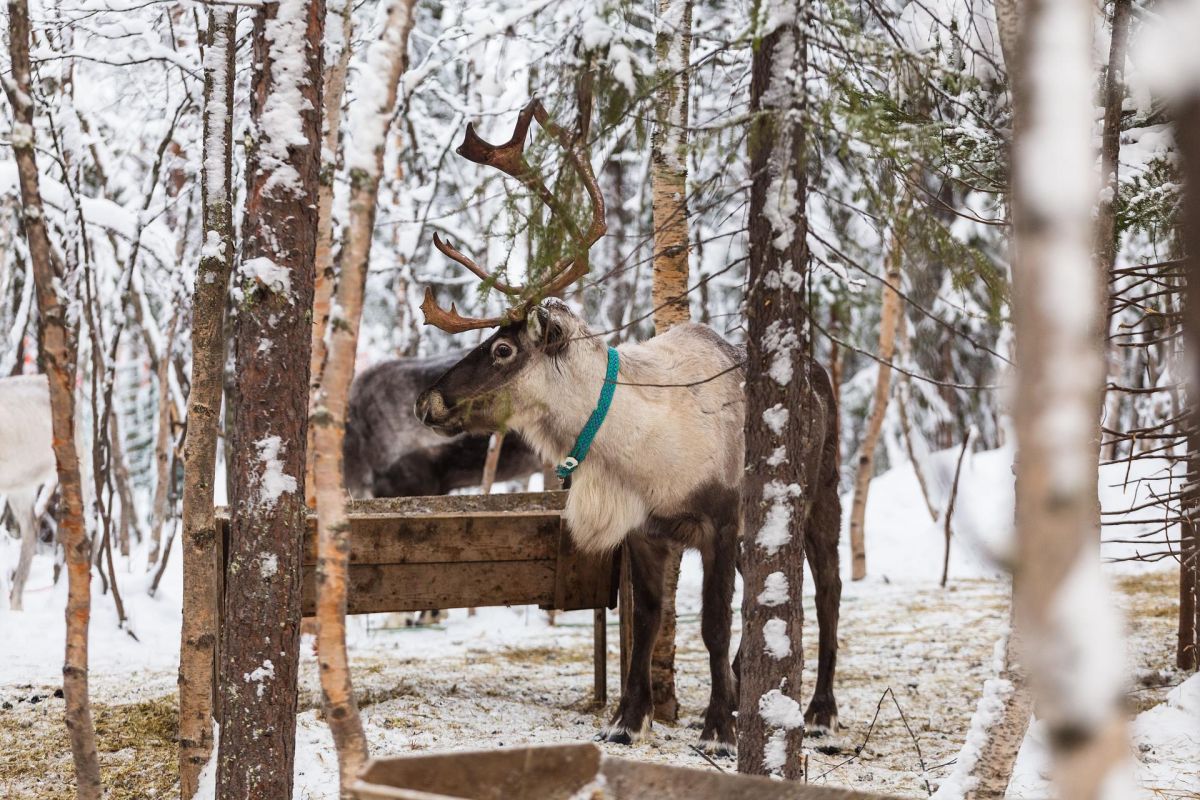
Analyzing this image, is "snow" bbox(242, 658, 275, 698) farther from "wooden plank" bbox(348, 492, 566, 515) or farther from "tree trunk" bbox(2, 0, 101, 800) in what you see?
"wooden plank" bbox(348, 492, 566, 515)

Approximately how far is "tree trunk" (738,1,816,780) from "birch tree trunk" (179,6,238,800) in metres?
1.55

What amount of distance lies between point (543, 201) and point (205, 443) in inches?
48.9

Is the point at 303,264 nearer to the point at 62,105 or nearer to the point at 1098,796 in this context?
the point at 1098,796

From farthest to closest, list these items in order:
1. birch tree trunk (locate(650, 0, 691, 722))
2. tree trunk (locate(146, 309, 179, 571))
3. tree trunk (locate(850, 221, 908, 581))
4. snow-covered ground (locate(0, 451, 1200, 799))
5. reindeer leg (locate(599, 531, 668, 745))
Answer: tree trunk (locate(850, 221, 908, 581))
tree trunk (locate(146, 309, 179, 571))
birch tree trunk (locate(650, 0, 691, 722))
reindeer leg (locate(599, 531, 668, 745))
snow-covered ground (locate(0, 451, 1200, 799))

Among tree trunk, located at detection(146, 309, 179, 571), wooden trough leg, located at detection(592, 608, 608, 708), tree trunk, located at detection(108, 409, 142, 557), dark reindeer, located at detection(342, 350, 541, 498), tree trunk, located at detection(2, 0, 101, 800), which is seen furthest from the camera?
tree trunk, located at detection(108, 409, 142, 557)

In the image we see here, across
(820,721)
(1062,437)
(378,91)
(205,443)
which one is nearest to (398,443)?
(820,721)

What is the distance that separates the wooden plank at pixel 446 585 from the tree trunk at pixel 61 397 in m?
1.67

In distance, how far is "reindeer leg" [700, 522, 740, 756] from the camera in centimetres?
434

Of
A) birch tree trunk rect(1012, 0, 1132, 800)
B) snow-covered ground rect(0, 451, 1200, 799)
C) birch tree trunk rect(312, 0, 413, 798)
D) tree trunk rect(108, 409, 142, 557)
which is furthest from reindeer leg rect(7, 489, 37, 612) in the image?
birch tree trunk rect(1012, 0, 1132, 800)

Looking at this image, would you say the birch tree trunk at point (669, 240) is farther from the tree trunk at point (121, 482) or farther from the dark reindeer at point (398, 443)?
the tree trunk at point (121, 482)

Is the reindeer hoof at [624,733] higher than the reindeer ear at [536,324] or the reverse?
the reverse

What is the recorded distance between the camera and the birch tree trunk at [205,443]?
10.1 feet

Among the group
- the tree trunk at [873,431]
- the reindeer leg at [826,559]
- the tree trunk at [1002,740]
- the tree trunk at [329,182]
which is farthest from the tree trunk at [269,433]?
the tree trunk at [873,431]

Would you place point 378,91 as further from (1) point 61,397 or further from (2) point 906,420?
(2) point 906,420
